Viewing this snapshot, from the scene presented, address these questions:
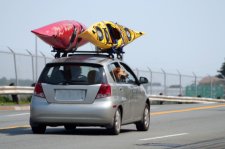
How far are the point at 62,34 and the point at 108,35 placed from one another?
41.7 inches

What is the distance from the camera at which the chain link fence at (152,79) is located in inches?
1524

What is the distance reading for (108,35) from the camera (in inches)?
721

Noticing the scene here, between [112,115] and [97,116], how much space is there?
1.11 feet

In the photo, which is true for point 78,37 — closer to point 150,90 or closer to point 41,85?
point 41,85

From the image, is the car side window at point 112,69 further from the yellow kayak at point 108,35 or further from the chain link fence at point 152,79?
the chain link fence at point 152,79

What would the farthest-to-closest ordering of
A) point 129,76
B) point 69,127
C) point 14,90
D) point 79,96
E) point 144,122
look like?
point 14,90 → point 144,122 → point 129,76 → point 69,127 → point 79,96

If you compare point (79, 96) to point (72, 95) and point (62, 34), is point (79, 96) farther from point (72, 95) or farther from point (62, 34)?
point (62, 34)

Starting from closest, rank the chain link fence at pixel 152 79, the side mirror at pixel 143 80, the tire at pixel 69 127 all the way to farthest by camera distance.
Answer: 1. the tire at pixel 69 127
2. the side mirror at pixel 143 80
3. the chain link fence at pixel 152 79

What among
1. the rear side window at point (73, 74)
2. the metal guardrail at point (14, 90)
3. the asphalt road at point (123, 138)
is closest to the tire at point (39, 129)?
the asphalt road at point (123, 138)

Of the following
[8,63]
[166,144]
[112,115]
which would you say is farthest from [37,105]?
[8,63]

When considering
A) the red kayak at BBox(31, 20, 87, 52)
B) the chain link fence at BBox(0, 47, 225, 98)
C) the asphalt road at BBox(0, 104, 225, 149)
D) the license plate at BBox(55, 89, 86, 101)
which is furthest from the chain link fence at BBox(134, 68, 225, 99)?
the license plate at BBox(55, 89, 86, 101)

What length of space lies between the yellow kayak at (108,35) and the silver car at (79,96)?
1.44ft

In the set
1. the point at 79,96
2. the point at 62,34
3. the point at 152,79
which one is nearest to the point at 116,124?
the point at 79,96

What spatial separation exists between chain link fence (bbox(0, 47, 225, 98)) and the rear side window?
1916 centimetres
